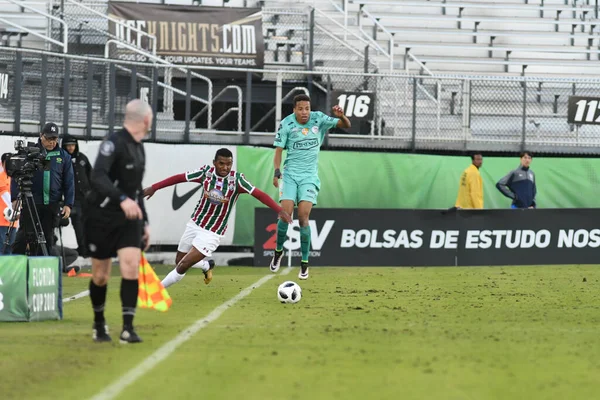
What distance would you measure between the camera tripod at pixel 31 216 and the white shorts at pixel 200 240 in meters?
2.48

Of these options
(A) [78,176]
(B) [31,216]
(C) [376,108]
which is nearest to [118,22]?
(C) [376,108]

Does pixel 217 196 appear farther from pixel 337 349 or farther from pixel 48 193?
pixel 337 349

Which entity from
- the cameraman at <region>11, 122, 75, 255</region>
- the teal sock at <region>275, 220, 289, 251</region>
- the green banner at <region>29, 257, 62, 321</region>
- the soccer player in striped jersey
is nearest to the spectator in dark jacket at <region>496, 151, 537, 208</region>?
the teal sock at <region>275, 220, 289, 251</region>

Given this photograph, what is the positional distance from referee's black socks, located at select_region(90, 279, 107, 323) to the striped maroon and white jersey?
4.09 meters

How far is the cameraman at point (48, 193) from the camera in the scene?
14766mm

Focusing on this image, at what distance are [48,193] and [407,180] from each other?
28.2ft

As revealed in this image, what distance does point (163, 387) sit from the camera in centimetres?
637

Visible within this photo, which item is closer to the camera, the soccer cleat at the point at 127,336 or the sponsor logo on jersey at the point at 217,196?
the soccer cleat at the point at 127,336

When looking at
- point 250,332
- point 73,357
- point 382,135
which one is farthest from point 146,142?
point 73,357

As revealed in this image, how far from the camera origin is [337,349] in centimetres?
806

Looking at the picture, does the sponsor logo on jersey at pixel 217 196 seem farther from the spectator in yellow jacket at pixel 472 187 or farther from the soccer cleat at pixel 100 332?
the spectator in yellow jacket at pixel 472 187

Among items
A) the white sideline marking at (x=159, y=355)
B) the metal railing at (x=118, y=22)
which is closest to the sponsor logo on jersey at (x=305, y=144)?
the white sideline marking at (x=159, y=355)

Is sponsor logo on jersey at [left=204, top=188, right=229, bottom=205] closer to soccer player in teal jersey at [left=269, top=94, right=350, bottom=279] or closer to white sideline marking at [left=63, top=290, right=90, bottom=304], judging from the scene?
soccer player in teal jersey at [left=269, top=94, right=350, bottom=279]

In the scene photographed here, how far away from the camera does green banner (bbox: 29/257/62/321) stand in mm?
10297
